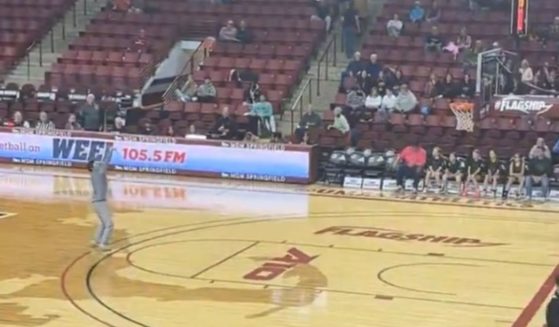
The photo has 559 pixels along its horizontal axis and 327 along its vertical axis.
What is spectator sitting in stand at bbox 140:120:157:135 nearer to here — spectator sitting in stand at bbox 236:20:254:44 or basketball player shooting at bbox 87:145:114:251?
spectator sitting in stand at bbox 236:20:254:44

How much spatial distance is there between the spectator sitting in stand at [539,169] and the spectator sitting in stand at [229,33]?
10.6 meters

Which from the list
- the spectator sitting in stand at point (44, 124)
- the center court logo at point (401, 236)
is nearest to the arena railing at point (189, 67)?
the spectator sitting in stand at point (44, 124)

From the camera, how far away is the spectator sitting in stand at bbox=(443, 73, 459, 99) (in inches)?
1029

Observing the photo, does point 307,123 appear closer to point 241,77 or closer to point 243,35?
point 241,77

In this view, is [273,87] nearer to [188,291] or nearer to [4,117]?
[4,117]

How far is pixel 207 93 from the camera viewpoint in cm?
2802

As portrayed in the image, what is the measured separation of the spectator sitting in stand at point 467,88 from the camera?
2602 cm

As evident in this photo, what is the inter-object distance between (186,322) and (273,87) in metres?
16.5

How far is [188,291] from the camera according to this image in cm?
1391

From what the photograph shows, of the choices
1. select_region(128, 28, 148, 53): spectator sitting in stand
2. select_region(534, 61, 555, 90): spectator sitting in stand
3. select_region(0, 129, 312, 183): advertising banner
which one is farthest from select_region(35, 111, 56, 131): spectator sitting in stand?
select_region(534, 61, 555, 90): spectator sitting in stand

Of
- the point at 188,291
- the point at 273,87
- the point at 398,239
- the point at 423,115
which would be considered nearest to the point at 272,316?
the point at 188,291

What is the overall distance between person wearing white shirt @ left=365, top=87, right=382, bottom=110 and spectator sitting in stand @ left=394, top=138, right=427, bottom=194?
2893 millimetres

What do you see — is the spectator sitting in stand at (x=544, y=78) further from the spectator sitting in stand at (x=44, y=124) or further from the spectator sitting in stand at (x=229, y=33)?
the spectator sitting in stand at (x=44, y=124)

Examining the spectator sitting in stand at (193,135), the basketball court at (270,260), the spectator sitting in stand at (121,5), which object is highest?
the spectator sitting in stand at (121,5)
